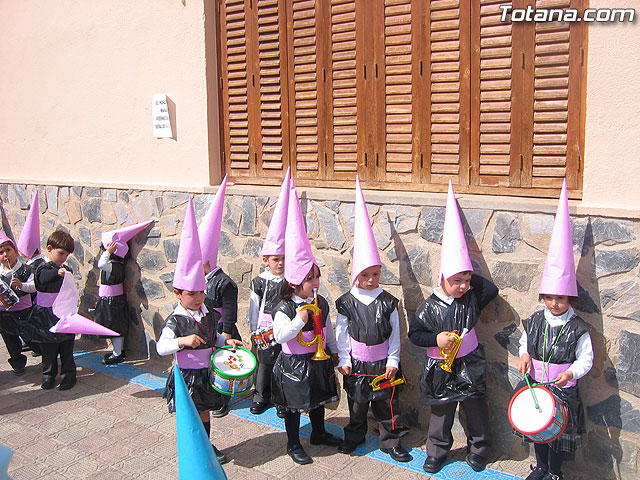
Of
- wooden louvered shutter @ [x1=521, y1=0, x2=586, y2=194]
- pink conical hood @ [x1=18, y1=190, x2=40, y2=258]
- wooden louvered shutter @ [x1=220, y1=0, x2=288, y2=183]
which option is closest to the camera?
wooden louvered shutter @ [x1=521, y1=0, x2=586, y2=194]

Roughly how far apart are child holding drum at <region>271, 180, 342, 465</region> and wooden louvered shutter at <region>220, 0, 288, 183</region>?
1.47 metres

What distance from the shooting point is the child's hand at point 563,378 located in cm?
378

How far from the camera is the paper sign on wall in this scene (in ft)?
20.7

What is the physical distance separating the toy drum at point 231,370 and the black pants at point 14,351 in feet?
9.97

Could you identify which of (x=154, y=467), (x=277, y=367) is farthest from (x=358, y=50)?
(x=154, y=467)

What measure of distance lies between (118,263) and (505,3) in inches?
176

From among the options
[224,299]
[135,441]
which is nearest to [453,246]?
[224,299]

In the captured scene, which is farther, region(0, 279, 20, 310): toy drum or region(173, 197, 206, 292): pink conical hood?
region(0, 279, 20, 310): toy drum

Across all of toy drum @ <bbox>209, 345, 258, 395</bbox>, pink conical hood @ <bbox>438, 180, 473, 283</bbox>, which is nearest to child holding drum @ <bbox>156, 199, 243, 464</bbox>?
toy drum @ <bbox>209, 345, 258, 395</bbox>

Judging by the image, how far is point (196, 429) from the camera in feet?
7.68

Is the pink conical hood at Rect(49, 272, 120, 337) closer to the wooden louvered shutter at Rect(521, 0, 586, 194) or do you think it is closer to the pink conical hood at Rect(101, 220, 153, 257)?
the pink conical hood at Rect(101, 220, 153, 257)

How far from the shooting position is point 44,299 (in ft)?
20.4

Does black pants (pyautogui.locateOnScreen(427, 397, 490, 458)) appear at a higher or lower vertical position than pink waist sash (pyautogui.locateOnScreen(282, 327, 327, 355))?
lower

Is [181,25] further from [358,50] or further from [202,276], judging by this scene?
[202,276]
